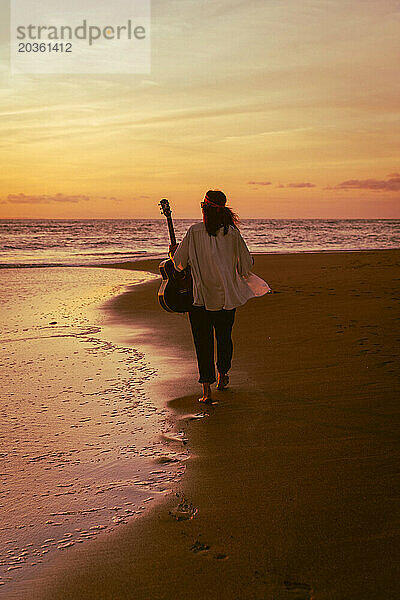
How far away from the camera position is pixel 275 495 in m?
3.46

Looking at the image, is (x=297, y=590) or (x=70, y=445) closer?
(x=297, y=590)

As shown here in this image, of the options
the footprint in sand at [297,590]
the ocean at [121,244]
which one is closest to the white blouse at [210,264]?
the footprint in sand at [297,590]

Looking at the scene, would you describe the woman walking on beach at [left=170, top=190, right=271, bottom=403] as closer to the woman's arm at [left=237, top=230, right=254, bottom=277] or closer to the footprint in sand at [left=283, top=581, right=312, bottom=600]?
the woman's arm at [left=237, top=230, right=254, bottom=277]

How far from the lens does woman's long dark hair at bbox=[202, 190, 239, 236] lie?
17.9ft

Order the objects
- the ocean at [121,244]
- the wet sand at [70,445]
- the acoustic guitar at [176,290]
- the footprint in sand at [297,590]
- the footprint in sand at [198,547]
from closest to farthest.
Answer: the footprint in sand at [297,590], the footprint in sand at [198,547], the wet sand at [70,445], the acoustic guitar at [176,290], the ocean at [121,244]

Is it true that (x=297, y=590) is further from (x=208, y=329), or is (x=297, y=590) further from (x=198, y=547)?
(x=208, y=329)

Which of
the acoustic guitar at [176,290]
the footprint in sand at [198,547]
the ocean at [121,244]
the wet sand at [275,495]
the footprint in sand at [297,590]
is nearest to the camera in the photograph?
the footprint in sand at [297,590]

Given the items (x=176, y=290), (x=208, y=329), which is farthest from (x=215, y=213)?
(x=208, y=329)

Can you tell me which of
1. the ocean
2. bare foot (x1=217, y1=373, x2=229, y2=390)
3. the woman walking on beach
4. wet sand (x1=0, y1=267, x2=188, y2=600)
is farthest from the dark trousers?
the ocean

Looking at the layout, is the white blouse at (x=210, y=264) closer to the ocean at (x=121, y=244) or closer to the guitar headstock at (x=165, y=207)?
the guitar headstock at (x=165, y=207)

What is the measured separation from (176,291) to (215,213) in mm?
832

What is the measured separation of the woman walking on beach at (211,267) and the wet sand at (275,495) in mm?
517

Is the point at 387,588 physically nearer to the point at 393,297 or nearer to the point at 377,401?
the point at 377,401

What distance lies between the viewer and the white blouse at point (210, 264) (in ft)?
18.1
